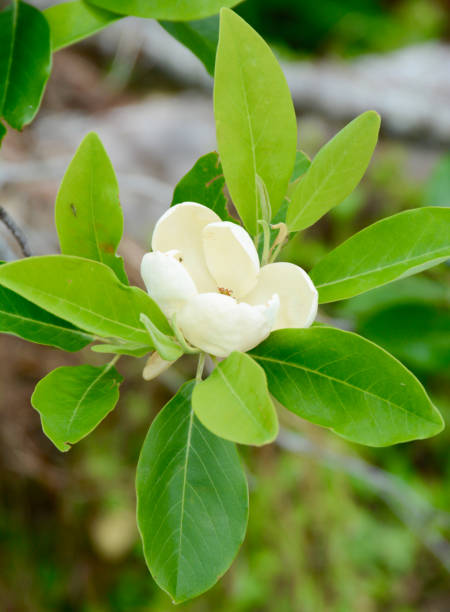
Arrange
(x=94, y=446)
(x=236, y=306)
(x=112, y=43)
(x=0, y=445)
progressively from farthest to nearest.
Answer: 1. (x=112, y=43)
2. (x=94, y=446)
3. (x=0, y=445)
4. (x=236, y=306)

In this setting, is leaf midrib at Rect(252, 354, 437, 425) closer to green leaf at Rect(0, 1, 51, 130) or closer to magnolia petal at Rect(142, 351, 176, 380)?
magnolia petal at Rect(142, 351, 176, 380)

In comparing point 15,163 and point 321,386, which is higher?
point 321,386

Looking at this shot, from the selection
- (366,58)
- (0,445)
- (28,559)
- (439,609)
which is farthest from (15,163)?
(366,58)

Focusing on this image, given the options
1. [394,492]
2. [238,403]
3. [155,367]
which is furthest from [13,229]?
[394,492]

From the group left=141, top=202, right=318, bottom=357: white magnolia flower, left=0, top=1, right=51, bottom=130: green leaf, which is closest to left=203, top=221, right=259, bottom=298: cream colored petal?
left=141, top=202, right=318, bottom=357: white magnolia flower

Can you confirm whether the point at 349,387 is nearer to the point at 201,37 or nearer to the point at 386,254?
the point at 386,254

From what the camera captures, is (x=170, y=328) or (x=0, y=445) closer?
(x=170, y=328)

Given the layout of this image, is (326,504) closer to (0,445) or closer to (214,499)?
(0,445)

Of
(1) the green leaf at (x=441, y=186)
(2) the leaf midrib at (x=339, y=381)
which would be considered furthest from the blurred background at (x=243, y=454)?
(2) the leaf midrib at (x=339, y=381)

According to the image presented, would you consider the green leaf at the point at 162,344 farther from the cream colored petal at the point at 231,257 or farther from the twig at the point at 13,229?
the twig at the point at 13,229
